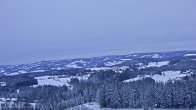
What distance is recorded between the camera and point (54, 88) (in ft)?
438

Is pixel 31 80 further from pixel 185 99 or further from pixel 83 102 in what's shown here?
pixel 185 99

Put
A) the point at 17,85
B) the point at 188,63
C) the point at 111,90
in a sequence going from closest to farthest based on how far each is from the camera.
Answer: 1. the point at 111,90
2. the point at 17,85
3. the point at 188,63

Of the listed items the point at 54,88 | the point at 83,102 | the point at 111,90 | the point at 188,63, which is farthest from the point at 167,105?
the point at 188,63

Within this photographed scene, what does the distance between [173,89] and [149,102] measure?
6.11m

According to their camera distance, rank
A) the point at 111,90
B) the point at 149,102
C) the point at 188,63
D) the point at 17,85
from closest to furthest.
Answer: the point at 149,102
the point at 111,90
the point at 17,85
the point at 188,63

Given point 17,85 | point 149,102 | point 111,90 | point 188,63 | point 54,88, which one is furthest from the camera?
point 188,63

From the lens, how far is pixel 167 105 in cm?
8844

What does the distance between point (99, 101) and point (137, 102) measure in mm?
10190

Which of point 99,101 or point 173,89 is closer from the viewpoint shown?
point 173,89

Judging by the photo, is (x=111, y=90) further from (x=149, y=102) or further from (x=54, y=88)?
(x=54, y=88)

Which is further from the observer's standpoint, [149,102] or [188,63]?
[188,63]

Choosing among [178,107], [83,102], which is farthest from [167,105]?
[83,102]

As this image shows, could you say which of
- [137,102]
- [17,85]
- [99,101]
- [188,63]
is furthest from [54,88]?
[188,63]

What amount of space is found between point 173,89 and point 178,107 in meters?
3.97
